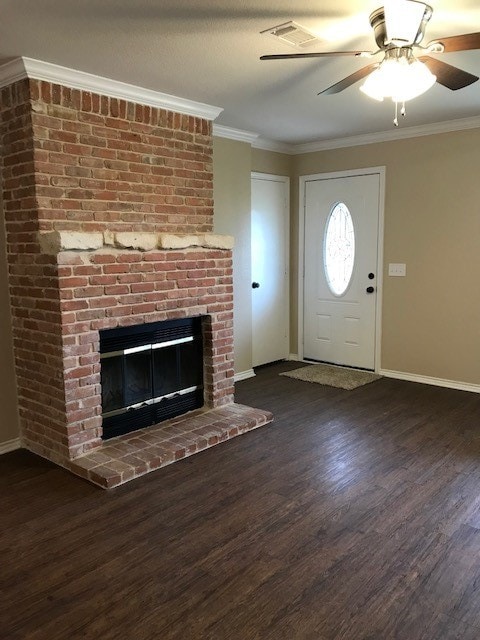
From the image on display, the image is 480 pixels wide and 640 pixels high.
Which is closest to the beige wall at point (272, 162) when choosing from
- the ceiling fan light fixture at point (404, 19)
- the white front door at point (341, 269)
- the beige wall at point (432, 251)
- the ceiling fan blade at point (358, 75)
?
the white front door at point (341, 269)

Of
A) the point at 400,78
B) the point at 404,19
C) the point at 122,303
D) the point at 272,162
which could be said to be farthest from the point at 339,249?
the point at 404,19

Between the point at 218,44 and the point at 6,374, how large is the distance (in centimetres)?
247

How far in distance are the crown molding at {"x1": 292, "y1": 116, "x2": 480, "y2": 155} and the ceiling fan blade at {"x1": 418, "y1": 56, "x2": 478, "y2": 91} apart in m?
2.30

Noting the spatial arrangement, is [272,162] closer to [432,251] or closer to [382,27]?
[432,251]

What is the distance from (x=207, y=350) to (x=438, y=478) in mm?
1903

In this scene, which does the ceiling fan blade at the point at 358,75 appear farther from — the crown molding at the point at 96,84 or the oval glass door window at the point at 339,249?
the oval glass door window at the point at 339,249

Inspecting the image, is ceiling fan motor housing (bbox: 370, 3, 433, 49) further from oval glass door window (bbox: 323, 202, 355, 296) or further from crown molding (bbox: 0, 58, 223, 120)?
oval glass door window (bbox: 323, 202, 355, 296)

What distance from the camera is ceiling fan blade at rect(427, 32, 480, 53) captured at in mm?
1984

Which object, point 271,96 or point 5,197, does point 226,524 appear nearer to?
point 5,197

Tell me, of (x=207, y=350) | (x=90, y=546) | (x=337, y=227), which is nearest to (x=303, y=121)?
(x=337, y=227)

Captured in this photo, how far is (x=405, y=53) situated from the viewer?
2.14 m

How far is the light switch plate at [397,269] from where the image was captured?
4996 mm

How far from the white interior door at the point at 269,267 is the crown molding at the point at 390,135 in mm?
466

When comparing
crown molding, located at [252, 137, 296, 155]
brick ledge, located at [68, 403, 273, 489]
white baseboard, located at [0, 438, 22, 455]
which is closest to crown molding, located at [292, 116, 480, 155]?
crown molding, located at [252, 137, 296, 155]
